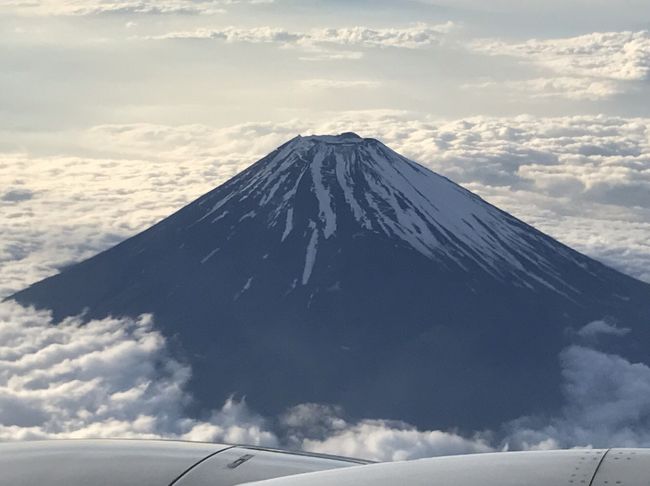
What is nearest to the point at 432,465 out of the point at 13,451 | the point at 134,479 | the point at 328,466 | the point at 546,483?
the point at 546,483

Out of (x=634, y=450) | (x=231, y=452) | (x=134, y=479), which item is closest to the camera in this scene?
(x=634, y=450)

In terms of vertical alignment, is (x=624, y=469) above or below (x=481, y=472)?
above

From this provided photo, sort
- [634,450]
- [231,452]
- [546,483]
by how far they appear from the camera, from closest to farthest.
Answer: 1. [546,483]
2. [634,450]
3. [231,452]

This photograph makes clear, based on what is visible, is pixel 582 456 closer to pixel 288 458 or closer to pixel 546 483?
pixel 546 483

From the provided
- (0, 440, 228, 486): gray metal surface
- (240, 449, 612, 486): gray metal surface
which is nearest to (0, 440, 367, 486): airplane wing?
(0, 440, 228, 486): gray metal surface

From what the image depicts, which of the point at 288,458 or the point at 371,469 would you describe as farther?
the point at 288,458

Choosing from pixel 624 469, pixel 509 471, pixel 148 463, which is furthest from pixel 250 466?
pixel 624 469

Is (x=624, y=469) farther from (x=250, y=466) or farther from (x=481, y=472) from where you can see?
(x=250, y=466)
